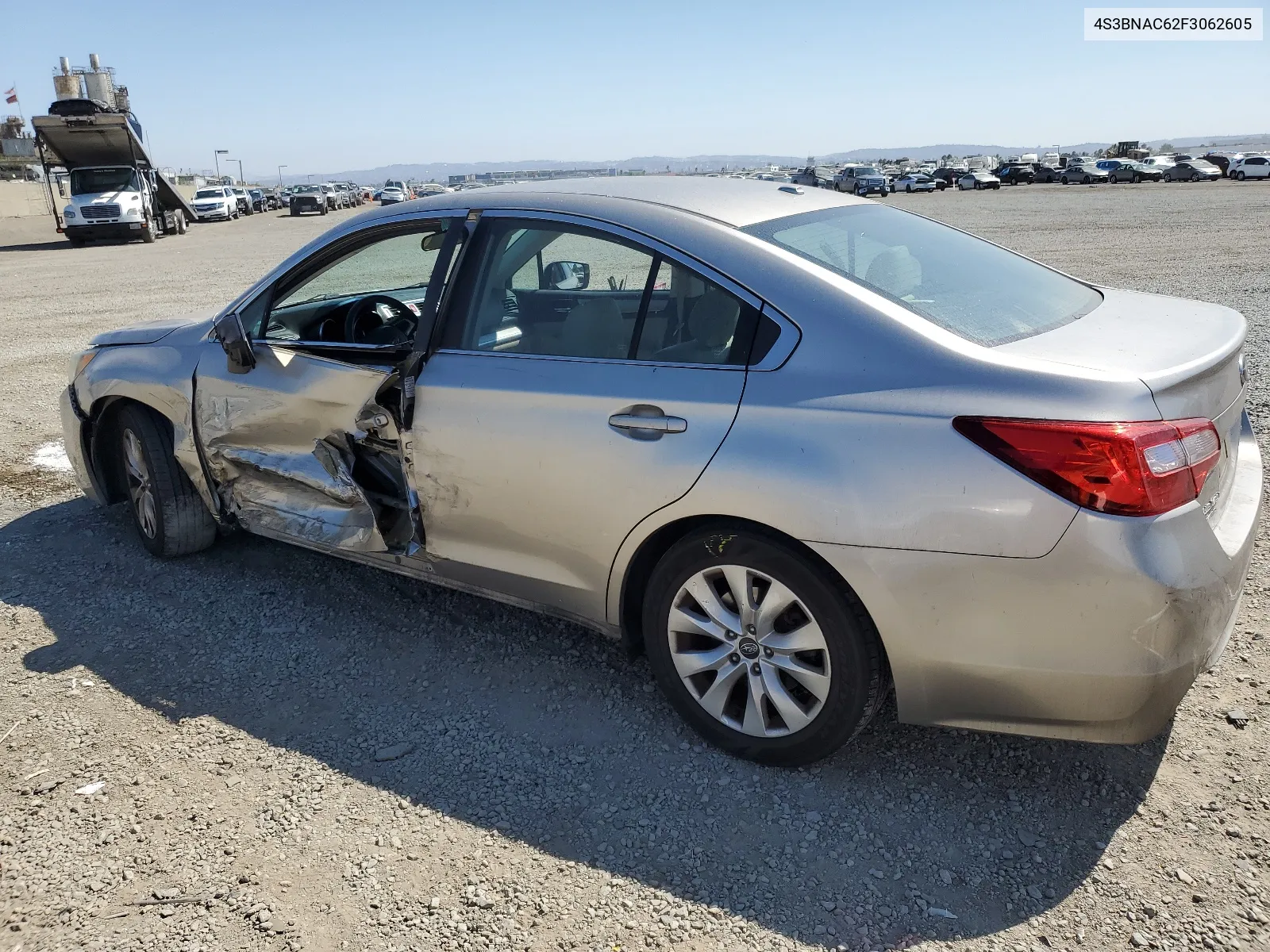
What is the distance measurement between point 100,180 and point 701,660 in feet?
101

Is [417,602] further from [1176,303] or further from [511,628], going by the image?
[1176,303]

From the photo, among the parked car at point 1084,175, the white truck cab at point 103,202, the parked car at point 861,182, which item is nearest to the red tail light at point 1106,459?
the white truck cab at point 103,202

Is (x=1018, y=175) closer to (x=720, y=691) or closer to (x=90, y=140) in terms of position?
(x=90, y=140)

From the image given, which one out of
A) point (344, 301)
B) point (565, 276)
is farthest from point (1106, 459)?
point (344, 301)

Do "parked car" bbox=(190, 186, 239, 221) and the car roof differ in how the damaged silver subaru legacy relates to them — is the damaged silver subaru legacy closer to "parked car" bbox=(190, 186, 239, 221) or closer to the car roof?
the car roof

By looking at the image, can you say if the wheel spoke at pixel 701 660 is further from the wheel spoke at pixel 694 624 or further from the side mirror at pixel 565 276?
the side mirror at pixel 565 276

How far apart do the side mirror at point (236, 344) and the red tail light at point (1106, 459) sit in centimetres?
301

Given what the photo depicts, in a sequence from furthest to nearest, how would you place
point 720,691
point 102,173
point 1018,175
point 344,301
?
1. point 1018,175
2. point 102,173
3. point 344,301
4. point 720,691

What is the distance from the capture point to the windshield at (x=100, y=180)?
27.4 meters

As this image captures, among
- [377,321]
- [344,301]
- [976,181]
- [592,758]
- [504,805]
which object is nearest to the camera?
[504,805]

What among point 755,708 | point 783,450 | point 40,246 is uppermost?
point 40,246

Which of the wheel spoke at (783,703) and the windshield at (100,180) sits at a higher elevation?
the windshield at (100,180)

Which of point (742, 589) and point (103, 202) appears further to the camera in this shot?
point (103, 202)

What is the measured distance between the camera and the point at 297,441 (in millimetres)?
3963
